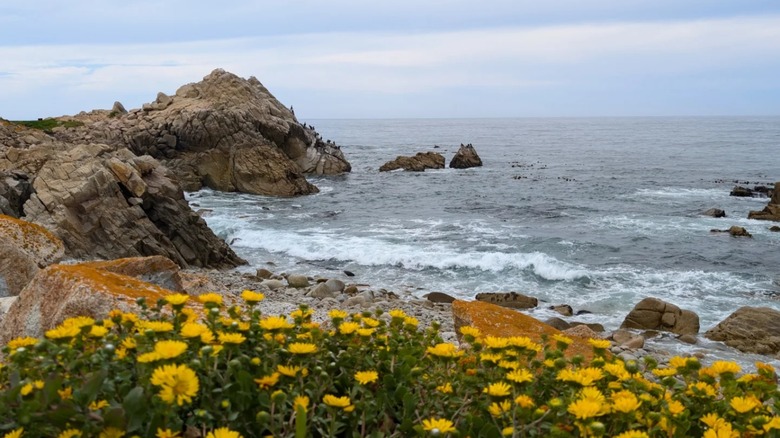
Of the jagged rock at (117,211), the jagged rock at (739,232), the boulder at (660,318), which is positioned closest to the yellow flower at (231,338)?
the boulder at (660,318)

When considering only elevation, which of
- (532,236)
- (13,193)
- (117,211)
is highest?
(13,193)

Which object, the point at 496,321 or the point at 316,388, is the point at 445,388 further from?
the point at 496,321

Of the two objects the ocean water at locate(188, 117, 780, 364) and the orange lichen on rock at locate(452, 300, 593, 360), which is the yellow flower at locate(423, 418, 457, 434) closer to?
the orange lichen on rock at locate(452, 300, 593, 360)

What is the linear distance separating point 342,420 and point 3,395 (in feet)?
3.92

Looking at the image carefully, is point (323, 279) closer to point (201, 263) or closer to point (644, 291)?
point (201, 263)

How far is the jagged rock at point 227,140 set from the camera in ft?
134

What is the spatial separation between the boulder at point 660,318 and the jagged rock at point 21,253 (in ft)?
42.2

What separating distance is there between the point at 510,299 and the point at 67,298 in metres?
13.9

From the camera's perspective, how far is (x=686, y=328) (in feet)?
50.4

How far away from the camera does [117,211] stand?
60.4ft

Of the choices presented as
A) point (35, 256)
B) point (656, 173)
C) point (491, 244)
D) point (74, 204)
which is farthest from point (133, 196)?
point (656, 173)

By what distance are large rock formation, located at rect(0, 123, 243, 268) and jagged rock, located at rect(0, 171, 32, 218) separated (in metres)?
0.31

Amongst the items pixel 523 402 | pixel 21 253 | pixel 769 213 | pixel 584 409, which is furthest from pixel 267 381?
pixel 769 213

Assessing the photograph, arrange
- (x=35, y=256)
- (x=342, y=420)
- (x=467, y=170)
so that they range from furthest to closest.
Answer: (x=467, y=170), (x=35, y=256), (x=342, y=420)
